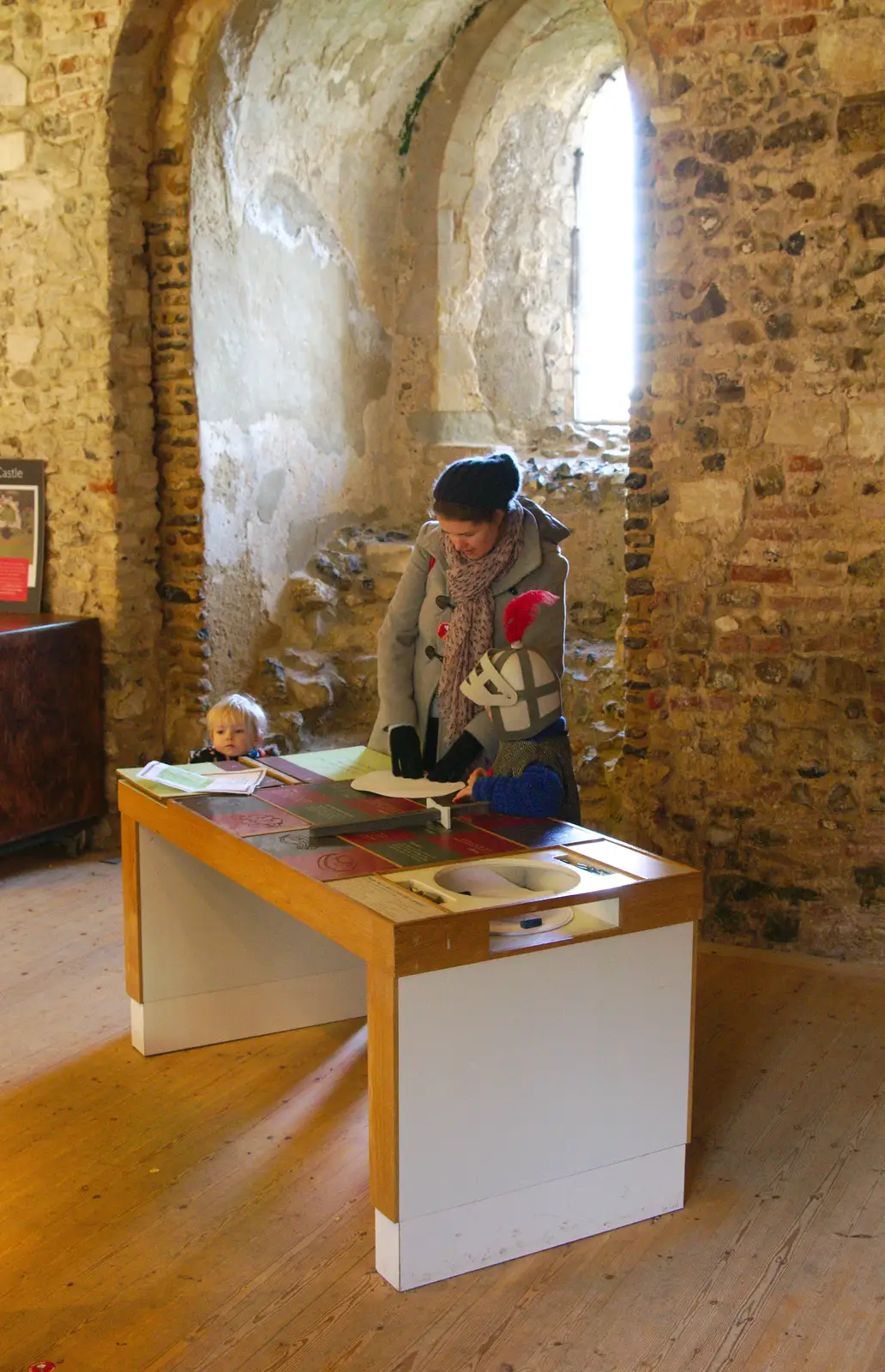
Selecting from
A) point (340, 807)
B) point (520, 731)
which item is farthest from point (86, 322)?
point (520, 731)

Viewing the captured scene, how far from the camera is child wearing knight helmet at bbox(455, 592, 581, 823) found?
3123 millimetres

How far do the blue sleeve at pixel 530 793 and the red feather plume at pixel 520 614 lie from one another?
38 centimetres

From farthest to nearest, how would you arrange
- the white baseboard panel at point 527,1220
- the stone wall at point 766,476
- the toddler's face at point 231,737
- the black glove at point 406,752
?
the stone wall at point 766,476 → the toddler's face at point 231,737 → the black glove at point 406,752 → the white baseboard panel at point 527,1220

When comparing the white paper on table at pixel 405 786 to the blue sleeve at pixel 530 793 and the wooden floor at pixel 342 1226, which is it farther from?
the wooden floor at pixel 342 1226

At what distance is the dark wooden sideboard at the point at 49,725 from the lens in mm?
5129

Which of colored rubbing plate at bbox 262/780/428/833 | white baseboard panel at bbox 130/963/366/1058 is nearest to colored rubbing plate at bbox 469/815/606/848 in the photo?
colored rubbing plate at bbox 262/780/428/833

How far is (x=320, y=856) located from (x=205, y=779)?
789 millimetres

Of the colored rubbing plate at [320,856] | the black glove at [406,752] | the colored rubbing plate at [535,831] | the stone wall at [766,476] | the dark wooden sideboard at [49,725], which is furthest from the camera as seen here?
the dark wooden sideboard at [49,725]

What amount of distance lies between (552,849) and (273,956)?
1.18 m

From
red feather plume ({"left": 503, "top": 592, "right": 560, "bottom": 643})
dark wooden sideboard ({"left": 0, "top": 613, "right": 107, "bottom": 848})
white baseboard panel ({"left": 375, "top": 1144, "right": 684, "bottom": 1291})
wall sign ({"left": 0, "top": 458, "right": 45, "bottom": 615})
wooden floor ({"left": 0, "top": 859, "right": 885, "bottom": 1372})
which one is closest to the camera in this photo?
wooden floor ({"left": 0, "top": 859, "right": 885, "bottom": 1372})

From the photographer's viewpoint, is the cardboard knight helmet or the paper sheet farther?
the paper sheet

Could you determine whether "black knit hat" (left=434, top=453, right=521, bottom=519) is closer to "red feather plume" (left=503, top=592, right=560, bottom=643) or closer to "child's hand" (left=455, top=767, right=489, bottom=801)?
"red feather plume" (left=503, top=592, right=560, bottom=643)

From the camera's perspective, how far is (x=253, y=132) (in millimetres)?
5562

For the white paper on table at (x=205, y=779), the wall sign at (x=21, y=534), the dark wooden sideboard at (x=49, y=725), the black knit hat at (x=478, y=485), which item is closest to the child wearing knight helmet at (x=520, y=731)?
the black knit hat at (x=478, y=485)
